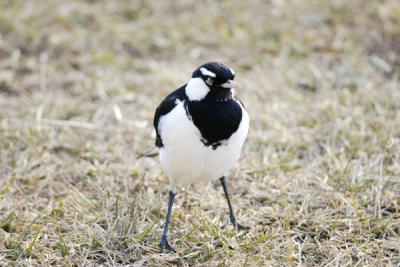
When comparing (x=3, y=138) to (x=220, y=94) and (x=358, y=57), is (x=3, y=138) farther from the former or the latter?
(x=358, y=57)

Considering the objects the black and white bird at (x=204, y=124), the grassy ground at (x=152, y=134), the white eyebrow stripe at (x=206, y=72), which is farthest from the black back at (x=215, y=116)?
the grassy ground at (x=152, y=134)

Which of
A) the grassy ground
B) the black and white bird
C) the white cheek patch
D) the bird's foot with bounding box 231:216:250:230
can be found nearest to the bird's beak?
the black and white bird

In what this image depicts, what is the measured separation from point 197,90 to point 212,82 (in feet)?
0.33

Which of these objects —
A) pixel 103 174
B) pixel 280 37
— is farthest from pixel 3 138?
pixel 280 37

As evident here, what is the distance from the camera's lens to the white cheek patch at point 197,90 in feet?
9.89

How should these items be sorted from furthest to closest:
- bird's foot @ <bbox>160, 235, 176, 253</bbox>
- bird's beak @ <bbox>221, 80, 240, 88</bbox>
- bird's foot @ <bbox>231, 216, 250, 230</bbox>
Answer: bird's foot @ <bbox>231, 216, 250, 230</bbox>
bird's foot @ <bbox>160, 235, 176, 253</bbox>
bird's beak @ <bbox>221, 80, 240, 88</bbox>

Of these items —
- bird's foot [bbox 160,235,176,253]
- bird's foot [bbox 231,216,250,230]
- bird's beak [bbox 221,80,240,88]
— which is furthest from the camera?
bird's foot [bbox 231,216,250,230]

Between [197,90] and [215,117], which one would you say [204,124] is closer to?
[215,117]

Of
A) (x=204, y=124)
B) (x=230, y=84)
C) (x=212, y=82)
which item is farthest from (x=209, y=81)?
(x=204, y=124)

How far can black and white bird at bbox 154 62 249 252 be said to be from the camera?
296 cm

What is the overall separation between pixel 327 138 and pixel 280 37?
82.3 inches

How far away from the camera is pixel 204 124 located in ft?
9.66

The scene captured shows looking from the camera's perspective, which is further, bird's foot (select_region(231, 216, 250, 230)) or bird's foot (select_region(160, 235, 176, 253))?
bird's foot (select_region(231, 216, 250, 230))

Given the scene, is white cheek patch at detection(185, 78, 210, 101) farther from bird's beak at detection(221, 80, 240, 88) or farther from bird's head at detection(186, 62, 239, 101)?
bird's beak at detection(221, 80, 240, 88)
